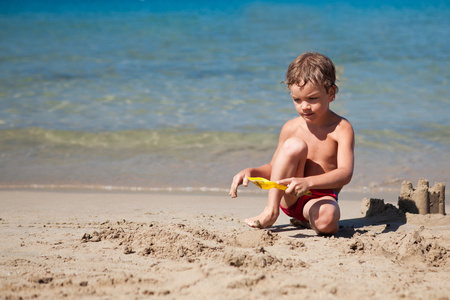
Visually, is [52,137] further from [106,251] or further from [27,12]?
[27,12]

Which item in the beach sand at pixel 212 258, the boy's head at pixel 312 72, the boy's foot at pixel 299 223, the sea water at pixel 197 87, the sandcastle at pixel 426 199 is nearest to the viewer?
the beach sand at pixel 212 258

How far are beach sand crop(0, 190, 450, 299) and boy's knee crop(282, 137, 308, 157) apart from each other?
17.3 inches

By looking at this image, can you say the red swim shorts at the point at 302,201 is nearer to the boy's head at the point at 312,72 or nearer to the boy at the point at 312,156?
the boy at the point at 312,156

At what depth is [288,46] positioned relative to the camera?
1214 centimetres

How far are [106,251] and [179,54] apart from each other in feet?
31.6

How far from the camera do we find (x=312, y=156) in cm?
267

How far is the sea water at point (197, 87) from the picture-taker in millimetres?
4898

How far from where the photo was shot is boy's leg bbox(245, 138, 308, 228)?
2.55 metres

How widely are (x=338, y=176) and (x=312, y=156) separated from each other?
0.88 ft

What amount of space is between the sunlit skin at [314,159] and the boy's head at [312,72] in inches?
1.1

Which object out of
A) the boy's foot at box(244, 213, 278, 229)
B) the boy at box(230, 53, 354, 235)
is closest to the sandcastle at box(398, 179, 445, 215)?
the boy at box(230, 53, 354, 235)

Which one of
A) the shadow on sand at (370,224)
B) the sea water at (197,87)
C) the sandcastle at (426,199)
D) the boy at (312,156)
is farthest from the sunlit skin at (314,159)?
the sea water at (197,87)

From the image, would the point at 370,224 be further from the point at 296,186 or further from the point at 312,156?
the point at 296,186

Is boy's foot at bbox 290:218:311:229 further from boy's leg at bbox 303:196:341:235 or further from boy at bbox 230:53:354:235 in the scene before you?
boy's leg at bbox 303:196:341:235
